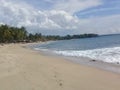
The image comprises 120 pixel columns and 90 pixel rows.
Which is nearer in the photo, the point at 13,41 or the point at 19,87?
the point at 19,87

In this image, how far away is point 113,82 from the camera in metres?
10.1

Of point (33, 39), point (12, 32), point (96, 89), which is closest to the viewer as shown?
point (96, 89)

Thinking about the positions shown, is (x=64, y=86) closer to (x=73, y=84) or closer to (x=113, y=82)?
(x=73, y=84)

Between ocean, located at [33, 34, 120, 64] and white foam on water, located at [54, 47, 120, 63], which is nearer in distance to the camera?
white foam on water, located at [54, 47, 120, 63]

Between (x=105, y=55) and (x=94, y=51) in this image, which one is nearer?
(x=105, y=55)

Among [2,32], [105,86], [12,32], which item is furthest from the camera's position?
[12,32]

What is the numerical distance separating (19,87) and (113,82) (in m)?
3.77

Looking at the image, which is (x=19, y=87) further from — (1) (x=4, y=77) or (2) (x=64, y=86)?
(1) (x=4, y=77)

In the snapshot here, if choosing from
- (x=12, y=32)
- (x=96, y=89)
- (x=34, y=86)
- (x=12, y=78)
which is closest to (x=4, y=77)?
(x=12, y=78)

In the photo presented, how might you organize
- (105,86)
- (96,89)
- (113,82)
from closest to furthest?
(96,89) < (105,86) < (113,82)

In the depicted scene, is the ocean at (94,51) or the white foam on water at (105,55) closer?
the white foam on water at (105,55)

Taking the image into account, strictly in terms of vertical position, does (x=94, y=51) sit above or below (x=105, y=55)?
below

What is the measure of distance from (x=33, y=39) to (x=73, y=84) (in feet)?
480

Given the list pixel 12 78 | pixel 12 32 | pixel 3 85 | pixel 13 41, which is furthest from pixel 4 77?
pixel 13 41
